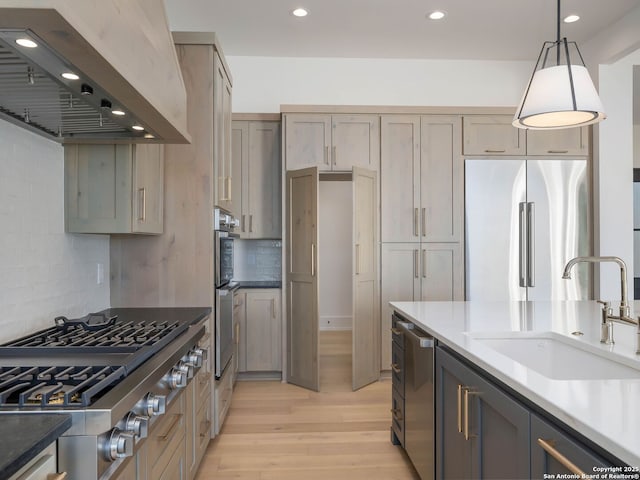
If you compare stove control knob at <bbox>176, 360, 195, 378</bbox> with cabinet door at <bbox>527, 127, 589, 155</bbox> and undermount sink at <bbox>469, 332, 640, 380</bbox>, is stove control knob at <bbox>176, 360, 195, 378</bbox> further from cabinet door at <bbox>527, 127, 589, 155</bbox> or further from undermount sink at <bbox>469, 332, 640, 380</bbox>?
cabinet door at <bbox>527, 127, 589, 155</bbox>

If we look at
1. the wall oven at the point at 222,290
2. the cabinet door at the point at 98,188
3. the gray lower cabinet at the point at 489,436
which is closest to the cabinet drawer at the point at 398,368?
the gray lower cabinet at the point at 489,436

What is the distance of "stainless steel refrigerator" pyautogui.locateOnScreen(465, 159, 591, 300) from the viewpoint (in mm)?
4219

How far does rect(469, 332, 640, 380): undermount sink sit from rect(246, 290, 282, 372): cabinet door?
2577 millimetres

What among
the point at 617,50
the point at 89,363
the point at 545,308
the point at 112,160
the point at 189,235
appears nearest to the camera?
the point at 89,363

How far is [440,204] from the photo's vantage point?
4297 mm

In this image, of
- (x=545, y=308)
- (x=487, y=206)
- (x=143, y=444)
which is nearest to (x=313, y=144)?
(x=487, y=206)

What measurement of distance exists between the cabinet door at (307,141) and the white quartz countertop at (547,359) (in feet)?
6.37

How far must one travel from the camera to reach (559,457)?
1.00 meters

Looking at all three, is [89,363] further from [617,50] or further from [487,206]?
[617,50]

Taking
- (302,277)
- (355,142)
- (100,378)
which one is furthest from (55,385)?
(355,142)

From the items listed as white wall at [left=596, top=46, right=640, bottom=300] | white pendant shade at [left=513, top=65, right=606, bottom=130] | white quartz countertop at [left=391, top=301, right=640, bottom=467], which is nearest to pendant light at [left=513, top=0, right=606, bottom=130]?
white pendant shade at [left=513, top=65, right=606, bottom=130]

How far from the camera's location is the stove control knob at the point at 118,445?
3.77 feet

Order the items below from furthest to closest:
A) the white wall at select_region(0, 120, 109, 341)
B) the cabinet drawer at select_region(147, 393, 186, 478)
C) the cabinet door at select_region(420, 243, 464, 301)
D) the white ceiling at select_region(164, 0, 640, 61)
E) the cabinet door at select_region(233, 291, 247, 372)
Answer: the cabinet door at select_region(420, 243, 464, 301)
the cabinet door at select_region(233, 291, 247, 372)
the white ceiling at select_region(164, 0, 640, 61)
the white wall at select_region(0, 120, 109, 341)
the cabinet drawer at select_region(147, 393, 186, 478)

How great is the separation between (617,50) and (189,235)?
4.02 metres
